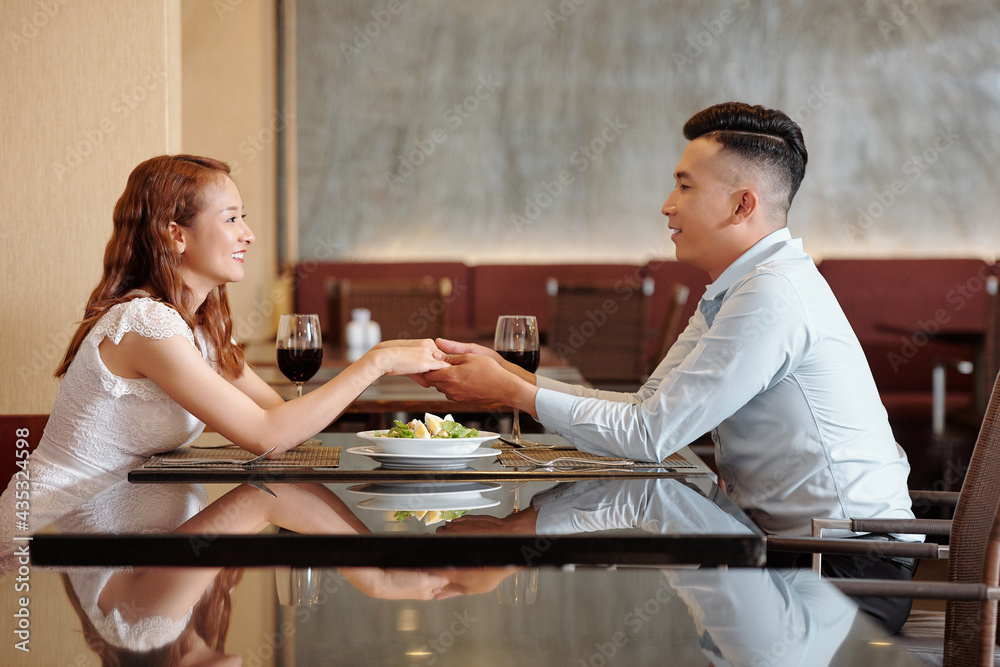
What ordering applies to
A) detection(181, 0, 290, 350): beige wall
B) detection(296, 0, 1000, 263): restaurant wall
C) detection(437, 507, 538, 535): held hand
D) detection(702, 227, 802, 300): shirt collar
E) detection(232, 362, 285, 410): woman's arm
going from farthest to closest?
detection(296, 0, 1000, 263): restaurant wall → detection(181, 0, 290, 350): beige wall → detection(232, 362, 285, 410): woman's arm → detection(702, 227, 802, 300): shirt collar → detection(437, 507, 538, 535): held hand

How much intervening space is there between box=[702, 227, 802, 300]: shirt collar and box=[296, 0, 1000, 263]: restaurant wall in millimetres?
4268

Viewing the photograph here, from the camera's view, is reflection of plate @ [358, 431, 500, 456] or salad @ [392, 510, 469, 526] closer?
salad @ [392, 510, 469, 526]

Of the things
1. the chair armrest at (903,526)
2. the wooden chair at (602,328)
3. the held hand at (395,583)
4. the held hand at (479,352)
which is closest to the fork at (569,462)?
the held hand at (479,352)

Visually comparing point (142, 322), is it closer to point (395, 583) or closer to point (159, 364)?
point (159, 364)

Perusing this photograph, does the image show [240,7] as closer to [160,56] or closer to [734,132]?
[160,56]

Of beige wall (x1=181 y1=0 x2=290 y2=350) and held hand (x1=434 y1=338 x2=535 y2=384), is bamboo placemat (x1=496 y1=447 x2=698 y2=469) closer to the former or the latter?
held hand (x1=434 y1=338 x2=535 y2=384)

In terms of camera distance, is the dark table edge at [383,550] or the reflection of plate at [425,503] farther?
the reflection of plate at [425,503]

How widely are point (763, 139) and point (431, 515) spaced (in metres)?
1.03

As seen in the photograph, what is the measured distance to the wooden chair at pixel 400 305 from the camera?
3.97 meters

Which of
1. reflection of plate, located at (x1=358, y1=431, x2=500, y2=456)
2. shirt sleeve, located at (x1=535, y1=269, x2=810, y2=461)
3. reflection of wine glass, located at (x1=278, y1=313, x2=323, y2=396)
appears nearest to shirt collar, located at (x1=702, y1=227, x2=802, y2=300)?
shirt sleeve, located at (x1=535, y1=269, x2=810, y2=461)

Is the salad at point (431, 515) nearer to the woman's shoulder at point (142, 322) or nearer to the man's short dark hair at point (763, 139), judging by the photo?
the woman's shoulder at point (142, 322)

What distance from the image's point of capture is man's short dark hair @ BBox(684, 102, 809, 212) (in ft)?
5.77

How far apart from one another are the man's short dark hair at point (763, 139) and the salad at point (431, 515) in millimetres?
964

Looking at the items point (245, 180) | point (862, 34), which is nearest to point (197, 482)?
point (245, 180)
